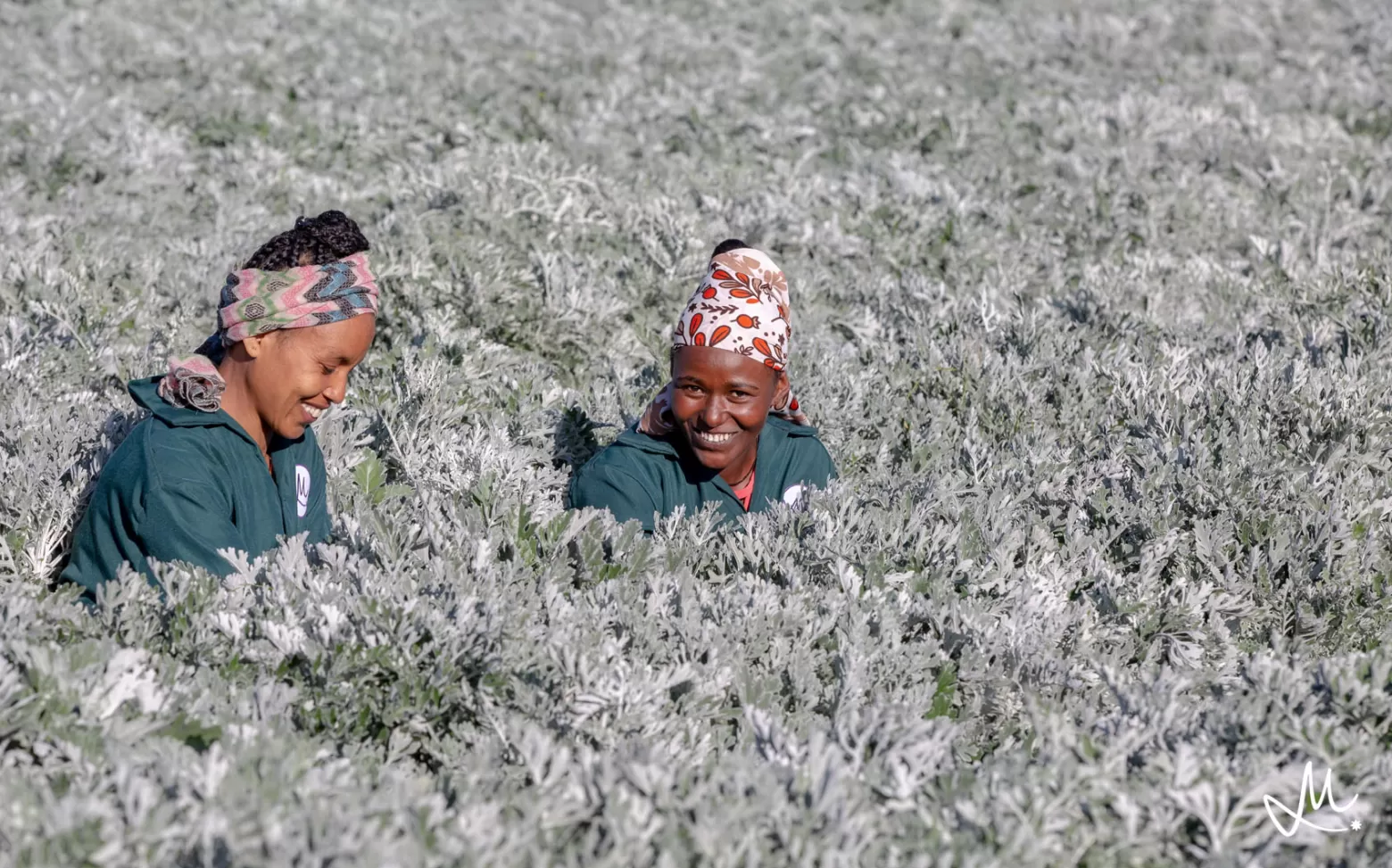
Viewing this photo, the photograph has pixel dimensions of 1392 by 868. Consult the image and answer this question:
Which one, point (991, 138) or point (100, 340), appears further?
point (991, 138)

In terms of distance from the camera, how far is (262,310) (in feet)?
14.7

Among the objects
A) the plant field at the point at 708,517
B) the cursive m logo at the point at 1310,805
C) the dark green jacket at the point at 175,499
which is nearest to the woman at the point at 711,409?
the plant field at the point at 708,517

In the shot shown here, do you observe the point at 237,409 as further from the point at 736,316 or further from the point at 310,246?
the point at 736,316

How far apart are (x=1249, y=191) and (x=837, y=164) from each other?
11.5 feet

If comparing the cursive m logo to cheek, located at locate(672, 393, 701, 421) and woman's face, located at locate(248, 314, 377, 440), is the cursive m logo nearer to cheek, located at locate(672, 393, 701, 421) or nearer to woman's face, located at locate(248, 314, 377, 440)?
→ cheek, located at locate(672, 393, 701, 421)

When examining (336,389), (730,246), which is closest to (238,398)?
(336,389)

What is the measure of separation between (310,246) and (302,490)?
3.23ft

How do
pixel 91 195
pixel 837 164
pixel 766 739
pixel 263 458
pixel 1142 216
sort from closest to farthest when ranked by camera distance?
pixel 766 739
pixel 263 458
pixel 91 195
pixel 1142 216
pixel 837 164

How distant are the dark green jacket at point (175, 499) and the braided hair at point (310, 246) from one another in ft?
1.88

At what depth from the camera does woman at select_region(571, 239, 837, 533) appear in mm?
5047

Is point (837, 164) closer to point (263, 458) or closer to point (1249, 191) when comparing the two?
point (1249, 191)

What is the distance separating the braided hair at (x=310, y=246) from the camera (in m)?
4.58

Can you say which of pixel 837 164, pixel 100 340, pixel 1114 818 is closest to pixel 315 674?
pixel 1114 818

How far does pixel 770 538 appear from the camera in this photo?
5.04 metres
